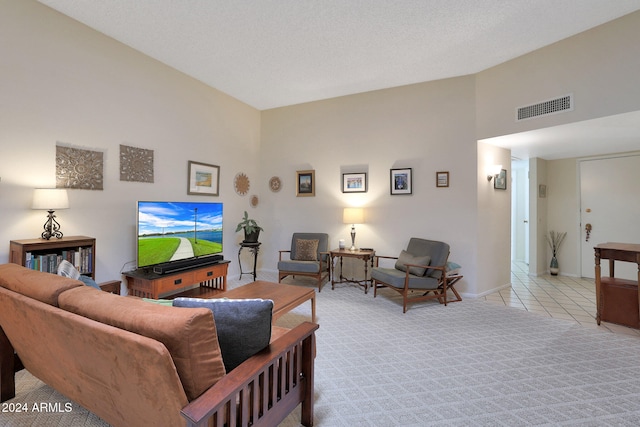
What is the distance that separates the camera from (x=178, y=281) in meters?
3.51

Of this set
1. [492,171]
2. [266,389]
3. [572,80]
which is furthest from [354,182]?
[266,389]

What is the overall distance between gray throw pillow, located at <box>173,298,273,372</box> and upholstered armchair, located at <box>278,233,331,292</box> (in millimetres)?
3068

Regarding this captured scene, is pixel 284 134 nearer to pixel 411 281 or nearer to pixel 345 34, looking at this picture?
pixel 345 34

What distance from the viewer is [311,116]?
17.7 ft

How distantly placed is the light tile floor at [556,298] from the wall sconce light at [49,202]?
5.10 meters

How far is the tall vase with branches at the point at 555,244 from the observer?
17.7ft

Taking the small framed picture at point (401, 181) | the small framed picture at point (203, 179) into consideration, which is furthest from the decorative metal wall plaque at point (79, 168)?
the small framed picture at point (401, 181)

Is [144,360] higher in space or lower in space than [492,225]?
lower

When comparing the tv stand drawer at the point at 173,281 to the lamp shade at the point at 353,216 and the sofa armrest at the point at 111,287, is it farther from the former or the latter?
the lamp shade at the point at 353,216

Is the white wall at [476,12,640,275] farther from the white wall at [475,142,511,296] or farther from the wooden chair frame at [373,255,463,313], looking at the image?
the wooden chair frame at [373,255,463,313]

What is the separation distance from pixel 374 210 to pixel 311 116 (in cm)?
208

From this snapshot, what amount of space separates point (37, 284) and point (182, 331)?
3.56ft

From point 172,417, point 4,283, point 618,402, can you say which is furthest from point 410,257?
point 4,283

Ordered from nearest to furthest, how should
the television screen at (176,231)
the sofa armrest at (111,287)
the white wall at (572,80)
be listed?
the white wall at (572,80), the sofa armrest at (111,287), the television screen at (176,231)
